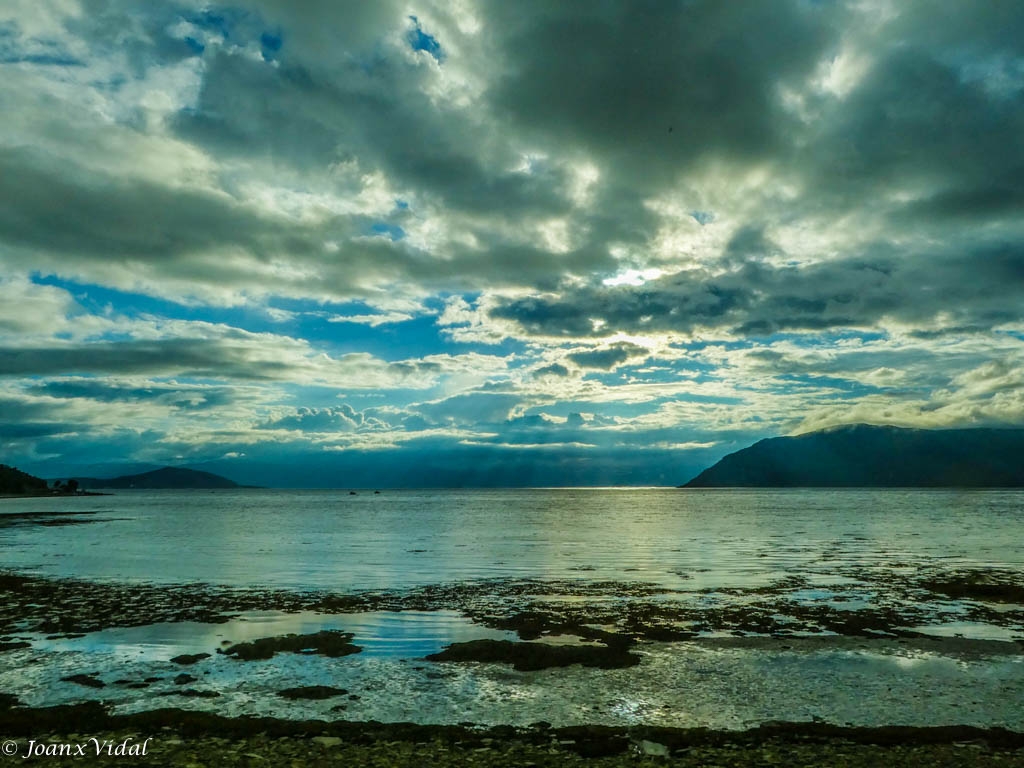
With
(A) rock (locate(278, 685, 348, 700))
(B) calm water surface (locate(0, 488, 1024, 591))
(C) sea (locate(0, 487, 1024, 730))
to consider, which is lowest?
(B) calm water surface (locate(0, 488, 1024, 591))

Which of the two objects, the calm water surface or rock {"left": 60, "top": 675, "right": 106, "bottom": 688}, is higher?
→ rock {"left": 60, "top": 675, "right": 106, "bottom": 688}

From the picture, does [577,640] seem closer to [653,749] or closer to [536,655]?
[536,655]

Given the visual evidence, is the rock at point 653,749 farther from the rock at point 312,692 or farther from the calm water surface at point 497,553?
the calm water surface at point 497,553

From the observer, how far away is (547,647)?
925 inches

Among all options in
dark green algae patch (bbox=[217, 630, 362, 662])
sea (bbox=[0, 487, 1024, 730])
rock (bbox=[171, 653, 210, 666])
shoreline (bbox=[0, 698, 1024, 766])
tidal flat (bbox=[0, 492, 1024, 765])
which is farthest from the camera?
dark green algae patch (bbox=[217, 630, 362, 662])

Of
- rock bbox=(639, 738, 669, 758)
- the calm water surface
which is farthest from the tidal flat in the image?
the calm water surface

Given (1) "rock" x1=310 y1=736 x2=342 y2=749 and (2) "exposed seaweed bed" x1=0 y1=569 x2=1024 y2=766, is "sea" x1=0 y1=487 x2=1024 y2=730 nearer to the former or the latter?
(2) "exposed seaweed bed" x1=0 y1=569 x2=1024 y2=766

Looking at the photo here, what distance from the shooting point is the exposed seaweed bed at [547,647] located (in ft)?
46.5

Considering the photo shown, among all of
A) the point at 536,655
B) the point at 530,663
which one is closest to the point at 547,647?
the point at 536,655

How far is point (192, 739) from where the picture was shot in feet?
49.4

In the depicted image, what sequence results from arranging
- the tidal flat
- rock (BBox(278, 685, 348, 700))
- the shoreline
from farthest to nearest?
rock (BBox(278, 685, 348, 700)) < the tidal flat < the shoreline

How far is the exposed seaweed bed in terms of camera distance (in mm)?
14180

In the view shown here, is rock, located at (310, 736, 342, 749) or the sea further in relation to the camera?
the sea

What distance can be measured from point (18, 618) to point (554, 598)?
948 inches
